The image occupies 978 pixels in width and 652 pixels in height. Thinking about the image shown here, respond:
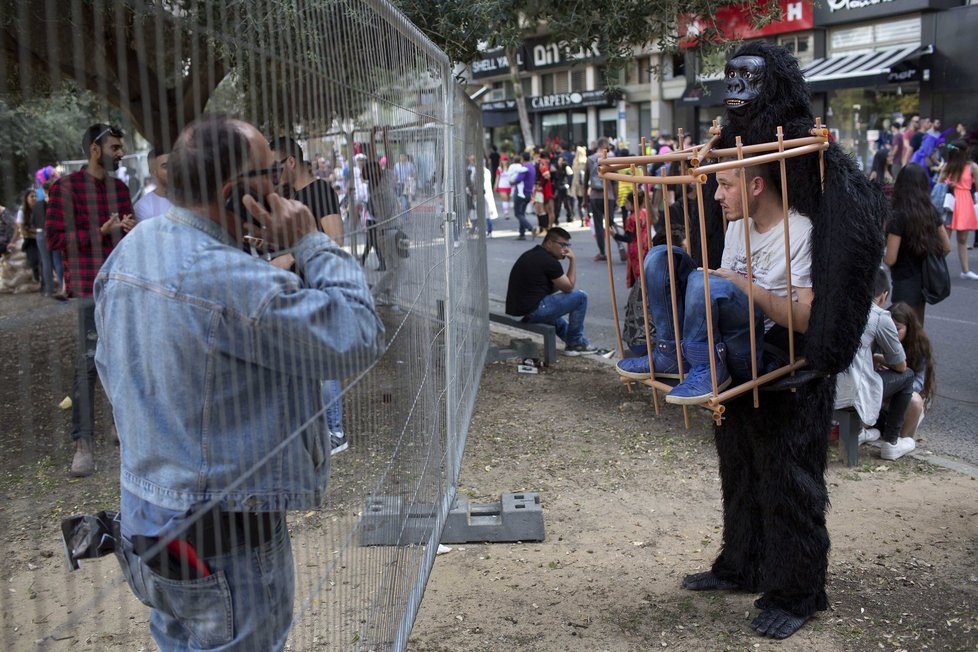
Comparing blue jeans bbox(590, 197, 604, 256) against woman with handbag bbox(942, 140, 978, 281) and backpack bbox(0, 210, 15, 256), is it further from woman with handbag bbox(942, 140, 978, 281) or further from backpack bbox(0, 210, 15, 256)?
backpack bbox(0, 210, 15, 256)

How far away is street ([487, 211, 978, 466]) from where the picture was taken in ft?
20.0

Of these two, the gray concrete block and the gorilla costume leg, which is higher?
the gorilla costume leg

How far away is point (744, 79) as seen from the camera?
3352mm

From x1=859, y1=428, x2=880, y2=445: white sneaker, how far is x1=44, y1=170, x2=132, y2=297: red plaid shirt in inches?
198

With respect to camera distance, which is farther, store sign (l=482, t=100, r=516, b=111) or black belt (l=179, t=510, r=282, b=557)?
store sign (l=482, t=100, r=516, b=111)

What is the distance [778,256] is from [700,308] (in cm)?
37

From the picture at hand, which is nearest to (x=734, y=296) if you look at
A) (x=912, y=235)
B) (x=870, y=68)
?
(x=912, y=235)

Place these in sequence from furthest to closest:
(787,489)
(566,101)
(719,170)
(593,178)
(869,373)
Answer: (566,101), (593,178), (869,373), (787,489), (719,170)

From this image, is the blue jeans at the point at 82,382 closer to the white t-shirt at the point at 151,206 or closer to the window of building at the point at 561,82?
the white t-shirt at the point at 151,206

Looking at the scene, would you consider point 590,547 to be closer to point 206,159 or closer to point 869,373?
point 869,373

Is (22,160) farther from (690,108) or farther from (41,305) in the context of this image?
(690,108)

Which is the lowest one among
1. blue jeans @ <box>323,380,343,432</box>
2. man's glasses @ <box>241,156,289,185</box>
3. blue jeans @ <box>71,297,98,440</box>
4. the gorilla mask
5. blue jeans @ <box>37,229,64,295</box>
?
blue jeans @ <box>323,380,343,432</box>

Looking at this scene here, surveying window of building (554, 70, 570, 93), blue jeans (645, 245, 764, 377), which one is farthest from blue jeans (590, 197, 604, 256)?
→ window of building (554, 70, 570, 93)

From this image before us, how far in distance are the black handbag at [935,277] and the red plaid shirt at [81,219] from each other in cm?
667
